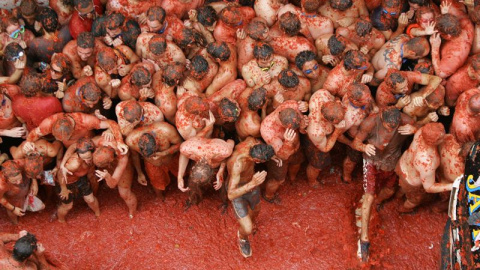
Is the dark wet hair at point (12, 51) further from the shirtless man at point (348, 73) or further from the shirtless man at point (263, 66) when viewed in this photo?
the shirtless man at point (348, 73)

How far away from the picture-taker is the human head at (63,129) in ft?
21.6

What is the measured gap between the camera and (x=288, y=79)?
6703mm

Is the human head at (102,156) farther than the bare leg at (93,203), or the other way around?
the bare leg at (93,203)

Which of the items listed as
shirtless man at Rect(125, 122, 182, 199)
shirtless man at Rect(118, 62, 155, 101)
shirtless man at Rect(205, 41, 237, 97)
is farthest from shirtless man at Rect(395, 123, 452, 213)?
shirtless man at Rect(118, 62, 155, 101)

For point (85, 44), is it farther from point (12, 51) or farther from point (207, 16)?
point (207, 16)

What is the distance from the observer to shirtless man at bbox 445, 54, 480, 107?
21.4 ft

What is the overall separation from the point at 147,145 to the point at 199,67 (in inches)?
43.6

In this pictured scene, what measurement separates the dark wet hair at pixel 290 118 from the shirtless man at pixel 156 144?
4.27 ft

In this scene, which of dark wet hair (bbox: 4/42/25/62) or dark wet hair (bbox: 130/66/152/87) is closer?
dark wet hair (bbox: 130/66/152/87)

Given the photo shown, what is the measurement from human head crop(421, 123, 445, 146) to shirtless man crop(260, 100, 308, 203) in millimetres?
1278

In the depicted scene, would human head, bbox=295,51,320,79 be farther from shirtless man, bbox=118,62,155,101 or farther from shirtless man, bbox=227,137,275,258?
shirtless man, bbox=118,62,155,101

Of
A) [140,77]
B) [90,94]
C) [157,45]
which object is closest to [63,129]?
[90,94]

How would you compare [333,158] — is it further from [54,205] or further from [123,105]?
[54,205]

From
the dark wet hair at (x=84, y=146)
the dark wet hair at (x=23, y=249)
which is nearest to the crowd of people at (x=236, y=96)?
the dark wet hair at (x=84, y=146)
